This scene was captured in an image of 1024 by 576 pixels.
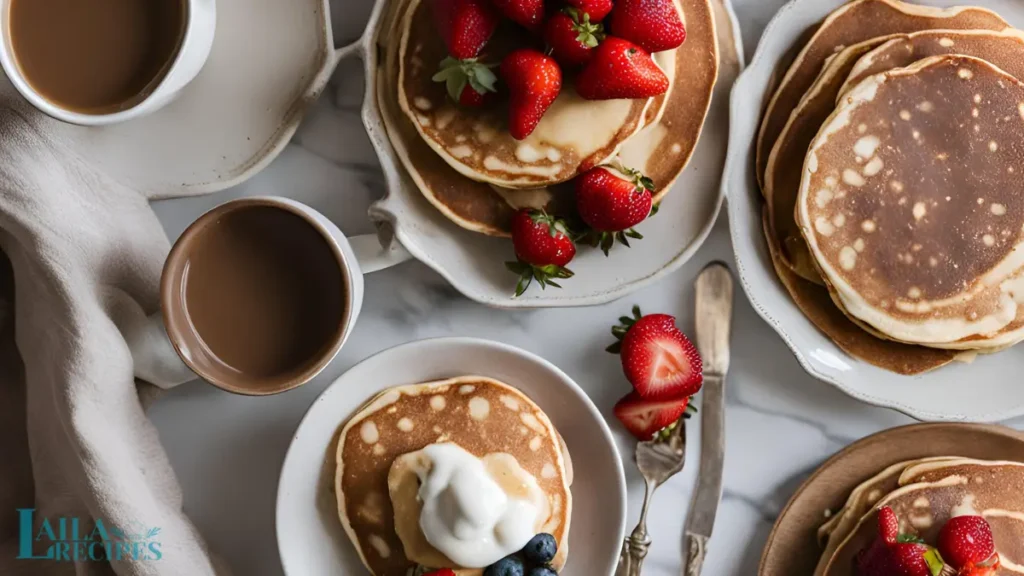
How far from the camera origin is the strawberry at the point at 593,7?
1.27 m

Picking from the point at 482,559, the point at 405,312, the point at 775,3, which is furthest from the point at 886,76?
the point at 482,559

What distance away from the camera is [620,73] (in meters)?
1.27

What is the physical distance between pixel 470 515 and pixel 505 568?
110 mm

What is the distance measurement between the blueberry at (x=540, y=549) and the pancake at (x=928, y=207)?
0.64 metres

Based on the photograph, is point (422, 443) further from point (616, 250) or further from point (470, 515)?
point (616, 250)

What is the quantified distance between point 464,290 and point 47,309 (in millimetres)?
657

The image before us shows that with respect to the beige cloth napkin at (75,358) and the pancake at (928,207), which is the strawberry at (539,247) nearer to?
the pancake at (928,207)

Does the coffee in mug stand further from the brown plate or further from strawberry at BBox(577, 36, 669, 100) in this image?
the brown plate

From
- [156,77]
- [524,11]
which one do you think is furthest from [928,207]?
[156,77]

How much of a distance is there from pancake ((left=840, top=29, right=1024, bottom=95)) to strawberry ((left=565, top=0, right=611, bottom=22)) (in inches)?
17.7

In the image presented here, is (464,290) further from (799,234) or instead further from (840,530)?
(840,530)

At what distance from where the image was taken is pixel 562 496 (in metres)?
1.42

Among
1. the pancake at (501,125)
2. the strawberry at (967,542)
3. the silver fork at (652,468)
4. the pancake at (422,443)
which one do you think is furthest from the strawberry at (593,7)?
the strawberry at (967,542)

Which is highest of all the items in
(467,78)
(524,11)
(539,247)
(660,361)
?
(524,11)
